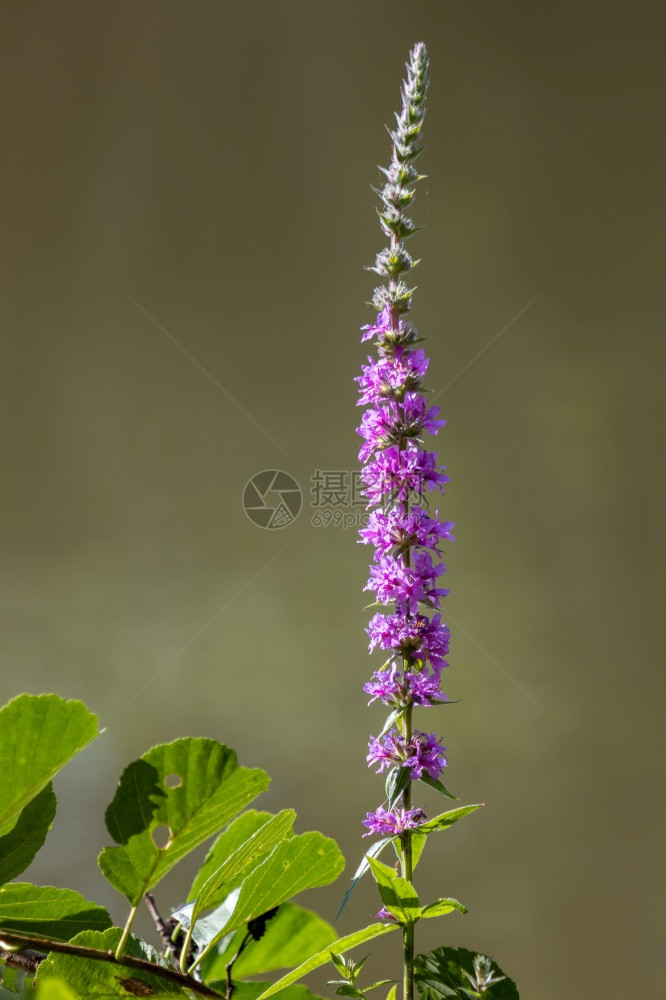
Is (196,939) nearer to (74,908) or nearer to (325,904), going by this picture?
(74,908)

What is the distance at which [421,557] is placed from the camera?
0.75 feet

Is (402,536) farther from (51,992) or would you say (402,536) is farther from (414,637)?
(51,992)

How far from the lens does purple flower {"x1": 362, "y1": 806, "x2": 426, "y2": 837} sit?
0.64 ft

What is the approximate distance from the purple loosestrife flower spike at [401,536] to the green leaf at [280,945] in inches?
0.9

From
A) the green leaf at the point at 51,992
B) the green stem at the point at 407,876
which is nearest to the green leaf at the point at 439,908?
the green stem at the point at 407,876

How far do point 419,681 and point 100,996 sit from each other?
0.34ft

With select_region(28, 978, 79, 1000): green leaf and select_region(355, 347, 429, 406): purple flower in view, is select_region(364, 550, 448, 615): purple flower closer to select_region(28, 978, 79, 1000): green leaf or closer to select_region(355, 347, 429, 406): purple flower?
select_region(355, 347, 429, 406): purple flower

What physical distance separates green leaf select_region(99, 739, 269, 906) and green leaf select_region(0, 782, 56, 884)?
0.02 metres

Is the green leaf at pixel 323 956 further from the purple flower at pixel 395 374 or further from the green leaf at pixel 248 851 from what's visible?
the purple flower at pixel 395 374

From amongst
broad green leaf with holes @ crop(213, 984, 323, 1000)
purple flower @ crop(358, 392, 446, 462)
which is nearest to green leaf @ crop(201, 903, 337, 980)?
broad green leaf with holes @ crop(213, 984, 323, 1000)

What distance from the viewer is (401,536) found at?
0.67ft

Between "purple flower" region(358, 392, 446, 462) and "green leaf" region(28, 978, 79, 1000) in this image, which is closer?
"green leaf" region(28, 978, 79, 1000)

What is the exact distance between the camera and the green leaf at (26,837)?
0.15 metres

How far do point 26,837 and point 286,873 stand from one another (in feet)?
0.15
